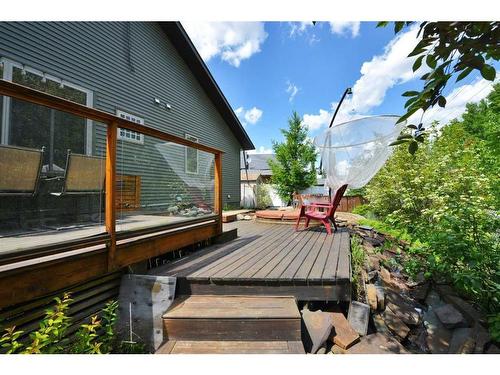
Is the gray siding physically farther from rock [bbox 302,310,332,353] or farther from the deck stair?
rock [bbox 302,310,332,353]

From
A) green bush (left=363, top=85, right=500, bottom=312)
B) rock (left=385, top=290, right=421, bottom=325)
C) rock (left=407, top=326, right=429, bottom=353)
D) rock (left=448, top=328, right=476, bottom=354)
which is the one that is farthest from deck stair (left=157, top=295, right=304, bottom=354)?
green bush (left=363, top=85, right=500, bottom=312)

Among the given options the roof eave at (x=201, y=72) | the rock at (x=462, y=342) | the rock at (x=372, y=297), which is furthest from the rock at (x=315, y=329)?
the roof eave at (x=201, y=72)

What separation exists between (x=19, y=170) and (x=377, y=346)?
3.04 m

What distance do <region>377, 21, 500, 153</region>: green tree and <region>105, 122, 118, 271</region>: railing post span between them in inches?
87.2

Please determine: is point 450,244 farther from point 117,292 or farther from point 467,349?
point 117,292

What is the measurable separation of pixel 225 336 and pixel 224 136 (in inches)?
418

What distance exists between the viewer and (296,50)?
6238 millimetres

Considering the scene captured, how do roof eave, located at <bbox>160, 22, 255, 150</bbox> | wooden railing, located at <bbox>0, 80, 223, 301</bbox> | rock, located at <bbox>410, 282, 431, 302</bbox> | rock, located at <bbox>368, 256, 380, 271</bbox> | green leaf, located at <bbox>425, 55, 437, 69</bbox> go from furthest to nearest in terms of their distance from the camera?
roof eave, located at <bbox>160, 22, 255, 150</bbox> < rock, located at <bbox>368, 256, 380, 271</bbox> < rock, located at <bbox>410, 282, 431, 302</bbox> < wooden railing, located at <bbox>0, 80, 223, 301</bbox> < green leaf, located at <bbox>425, 55, 437, 69</bbox>

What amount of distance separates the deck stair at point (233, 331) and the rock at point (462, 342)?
1408mm

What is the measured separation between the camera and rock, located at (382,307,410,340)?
2.35 m

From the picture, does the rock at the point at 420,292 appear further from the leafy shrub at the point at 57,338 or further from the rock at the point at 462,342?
the leafy shrub at the point at 57,338

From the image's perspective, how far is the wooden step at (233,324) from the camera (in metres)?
1.95

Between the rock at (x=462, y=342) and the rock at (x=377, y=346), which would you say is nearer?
the rock at (x=377, y=346)
